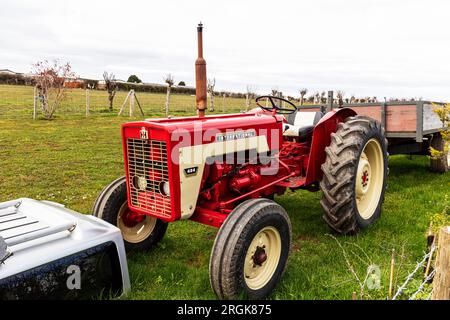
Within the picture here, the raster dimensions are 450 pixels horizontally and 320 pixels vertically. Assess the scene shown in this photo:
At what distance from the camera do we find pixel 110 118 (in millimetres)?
17328

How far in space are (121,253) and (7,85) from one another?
42667mm

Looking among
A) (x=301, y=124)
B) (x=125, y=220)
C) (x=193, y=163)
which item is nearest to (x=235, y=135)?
(x=193, y=163)

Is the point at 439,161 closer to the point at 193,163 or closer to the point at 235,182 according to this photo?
the point at 235,182

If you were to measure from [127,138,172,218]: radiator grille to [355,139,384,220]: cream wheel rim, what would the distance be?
2.30 meters

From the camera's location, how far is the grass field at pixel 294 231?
10.3 feet

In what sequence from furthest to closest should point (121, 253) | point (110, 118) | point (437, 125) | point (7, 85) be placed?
point (7, 85)
point (110, 118)
point (437, 125)
point (121, 253)

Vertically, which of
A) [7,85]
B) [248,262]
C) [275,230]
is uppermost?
[7,85]

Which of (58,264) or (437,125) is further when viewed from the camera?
(437,125)

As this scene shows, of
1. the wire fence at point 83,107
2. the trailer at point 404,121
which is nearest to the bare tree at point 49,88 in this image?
the wire fence at point 83,107

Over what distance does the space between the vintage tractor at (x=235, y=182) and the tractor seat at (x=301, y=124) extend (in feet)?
0.05

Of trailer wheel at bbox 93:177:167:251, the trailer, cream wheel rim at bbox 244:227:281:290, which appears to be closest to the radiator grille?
trailer wheel at bbox 93:177:167:251

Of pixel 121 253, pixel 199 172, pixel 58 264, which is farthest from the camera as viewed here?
pixel 199 172
